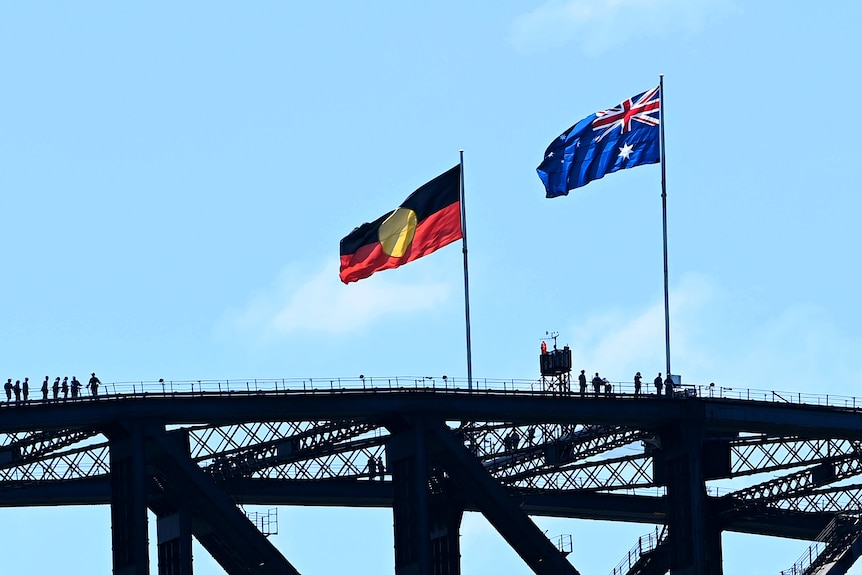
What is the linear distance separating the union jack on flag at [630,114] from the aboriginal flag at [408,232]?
7.73 m

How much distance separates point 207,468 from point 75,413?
9.01 m

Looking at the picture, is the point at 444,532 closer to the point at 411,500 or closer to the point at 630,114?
the point at 411,500

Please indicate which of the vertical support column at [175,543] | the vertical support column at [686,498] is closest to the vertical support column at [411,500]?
the vertical support column at [175,543]

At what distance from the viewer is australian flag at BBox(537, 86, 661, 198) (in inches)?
4754

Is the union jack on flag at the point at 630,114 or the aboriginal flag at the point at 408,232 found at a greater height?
the union jack on flag at the point at 630,114

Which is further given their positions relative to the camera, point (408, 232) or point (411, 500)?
point (408, 232)

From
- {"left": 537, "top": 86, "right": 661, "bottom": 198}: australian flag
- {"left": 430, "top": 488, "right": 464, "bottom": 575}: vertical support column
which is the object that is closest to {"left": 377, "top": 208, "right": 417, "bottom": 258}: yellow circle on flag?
{"left": 537, "top": 86, "right": 661, "bottom": 198}: australian flag

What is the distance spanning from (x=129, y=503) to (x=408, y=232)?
18.0 m

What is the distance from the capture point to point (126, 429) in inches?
4628

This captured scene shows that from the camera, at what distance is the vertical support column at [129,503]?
116000mm

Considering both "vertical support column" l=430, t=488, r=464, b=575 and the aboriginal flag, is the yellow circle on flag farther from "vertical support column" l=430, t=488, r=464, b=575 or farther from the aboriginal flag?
"vertical support column" l=430, t=488, r=464, b=575

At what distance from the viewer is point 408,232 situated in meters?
122

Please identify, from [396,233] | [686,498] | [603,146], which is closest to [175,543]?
[396,233]

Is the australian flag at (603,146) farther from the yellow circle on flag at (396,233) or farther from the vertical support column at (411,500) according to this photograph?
the vertical support column at (411,500)
